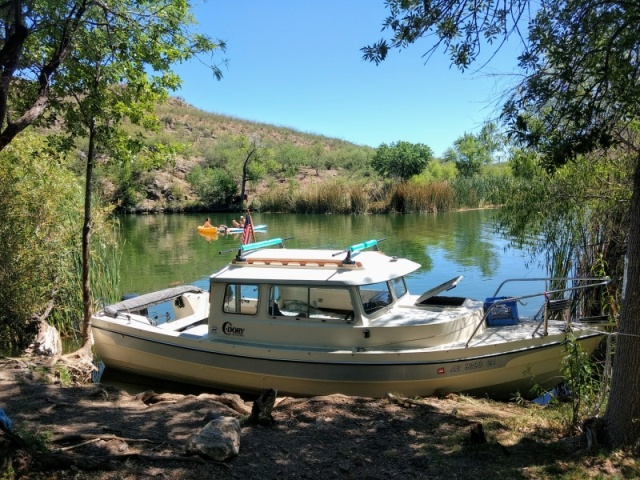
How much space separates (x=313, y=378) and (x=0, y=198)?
20.9ft

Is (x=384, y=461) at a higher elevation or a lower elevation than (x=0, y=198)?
A: lower

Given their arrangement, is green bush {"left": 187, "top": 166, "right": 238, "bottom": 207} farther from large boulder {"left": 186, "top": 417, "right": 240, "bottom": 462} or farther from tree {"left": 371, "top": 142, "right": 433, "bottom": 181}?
large boulder {"left": 186, "top": 417, "right": 240, "bottom": 462}

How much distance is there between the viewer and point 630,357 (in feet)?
14.4

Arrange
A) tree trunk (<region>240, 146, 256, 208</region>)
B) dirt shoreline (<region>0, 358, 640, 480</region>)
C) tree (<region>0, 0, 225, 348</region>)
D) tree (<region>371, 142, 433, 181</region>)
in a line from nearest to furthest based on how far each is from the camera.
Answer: dirt shoreline (<region>0, 358, 640, 480</region>) < tree (<region>0, 0, 225, 348</region>) < tree (<region>371, 142, 433, 181</region>) < tree trunk (<region>240, 146, 256, 208</region>)

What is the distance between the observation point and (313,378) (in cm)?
802

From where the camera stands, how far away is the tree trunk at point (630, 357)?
436cm

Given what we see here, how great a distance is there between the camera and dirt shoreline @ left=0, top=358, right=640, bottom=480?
423 cm

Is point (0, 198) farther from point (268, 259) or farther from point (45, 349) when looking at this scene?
point (268, 259)

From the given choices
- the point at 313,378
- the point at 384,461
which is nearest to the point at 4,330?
the point at 313,378

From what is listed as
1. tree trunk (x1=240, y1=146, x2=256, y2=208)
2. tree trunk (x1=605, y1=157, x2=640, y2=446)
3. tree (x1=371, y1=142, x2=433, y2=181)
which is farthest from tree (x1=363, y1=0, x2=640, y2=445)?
tree trunk (x1=240, y1=146, x2=256, y2=208)

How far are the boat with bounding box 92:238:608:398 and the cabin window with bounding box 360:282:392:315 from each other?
0.02 metres

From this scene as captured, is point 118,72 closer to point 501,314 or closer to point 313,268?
point 313,268

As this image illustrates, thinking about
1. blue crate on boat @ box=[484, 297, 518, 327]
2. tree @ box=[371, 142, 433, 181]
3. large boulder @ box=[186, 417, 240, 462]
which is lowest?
large boulder @ box=[186, 417, 240, 462]

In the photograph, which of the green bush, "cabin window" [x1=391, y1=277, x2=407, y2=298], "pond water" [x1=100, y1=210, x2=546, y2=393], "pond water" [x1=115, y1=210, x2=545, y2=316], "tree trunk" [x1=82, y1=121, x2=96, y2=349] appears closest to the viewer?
"tree trunk" [x1=82, y1=121, x2=96, y2=349]
